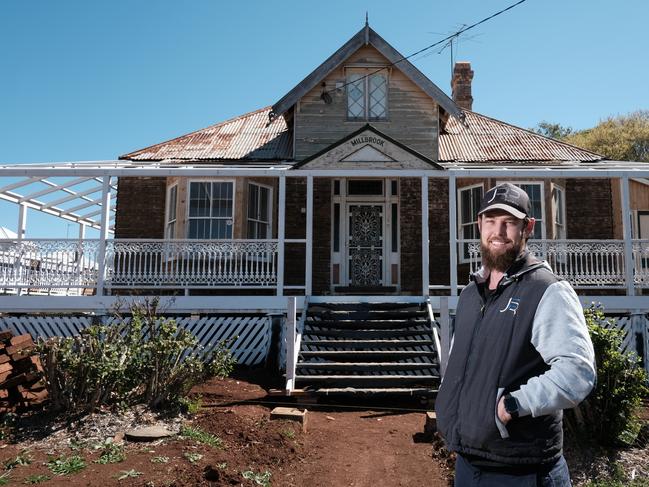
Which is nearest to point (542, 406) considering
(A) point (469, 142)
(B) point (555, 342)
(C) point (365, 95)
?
(B) point (555, 342)

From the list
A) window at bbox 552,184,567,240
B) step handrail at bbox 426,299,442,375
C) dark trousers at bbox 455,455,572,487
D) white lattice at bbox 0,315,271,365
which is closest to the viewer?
dark trousers at bbox 455,455,572,487

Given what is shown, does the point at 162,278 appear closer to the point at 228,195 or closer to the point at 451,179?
the point at 228,195

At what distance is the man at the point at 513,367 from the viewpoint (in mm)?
2010

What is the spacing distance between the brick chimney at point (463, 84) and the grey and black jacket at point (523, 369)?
17.1 meters

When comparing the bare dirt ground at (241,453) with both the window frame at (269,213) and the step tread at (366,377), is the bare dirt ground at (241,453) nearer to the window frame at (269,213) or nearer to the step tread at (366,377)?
the step tread at (366,377)

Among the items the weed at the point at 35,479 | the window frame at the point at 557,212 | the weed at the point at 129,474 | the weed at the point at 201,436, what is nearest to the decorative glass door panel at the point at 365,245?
the window frame at the point at 557,212

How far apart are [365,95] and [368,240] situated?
3494mm

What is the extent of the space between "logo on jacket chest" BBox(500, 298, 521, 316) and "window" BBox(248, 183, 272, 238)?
35.3 ft

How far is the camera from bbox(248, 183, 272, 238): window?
1281 cm

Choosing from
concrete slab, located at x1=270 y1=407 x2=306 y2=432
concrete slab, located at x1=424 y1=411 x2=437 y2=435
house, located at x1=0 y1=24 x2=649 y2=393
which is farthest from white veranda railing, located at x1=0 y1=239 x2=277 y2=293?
concrete slab, located at x1=424 y1=411 x2=437 y2=435

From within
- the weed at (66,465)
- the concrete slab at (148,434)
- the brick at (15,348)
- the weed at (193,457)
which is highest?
the brick at (15,348)

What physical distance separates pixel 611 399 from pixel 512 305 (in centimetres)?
400

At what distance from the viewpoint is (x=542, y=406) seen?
1.99 metres

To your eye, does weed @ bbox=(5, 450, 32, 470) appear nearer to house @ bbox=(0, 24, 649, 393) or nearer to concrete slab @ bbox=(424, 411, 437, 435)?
concrete slab @ bbox=(424, 411, 437, 435)
